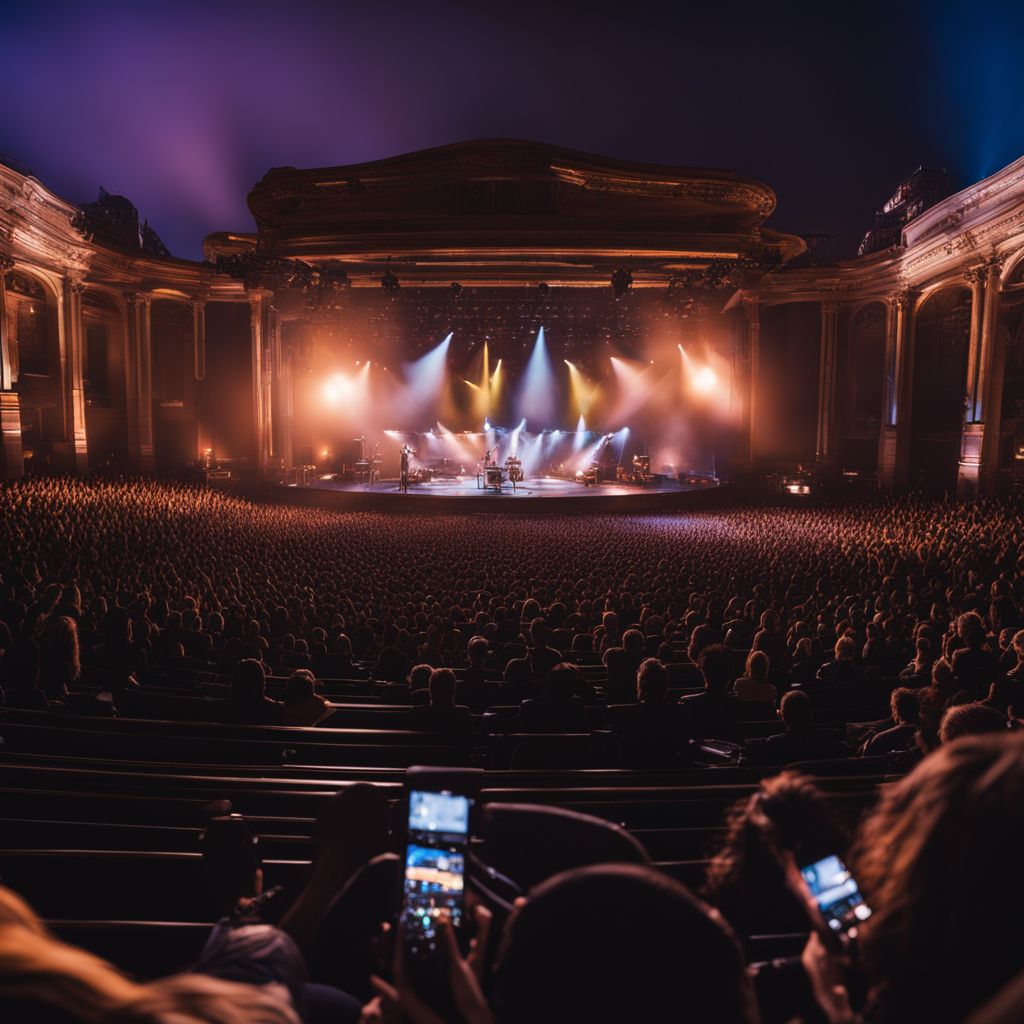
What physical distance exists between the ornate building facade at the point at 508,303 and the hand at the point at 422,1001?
2022cm

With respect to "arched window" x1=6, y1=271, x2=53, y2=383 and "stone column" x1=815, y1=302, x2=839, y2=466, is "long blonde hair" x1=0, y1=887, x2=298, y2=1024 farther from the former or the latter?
"stone column" x1=815, y1=302, x2=839, y2=466

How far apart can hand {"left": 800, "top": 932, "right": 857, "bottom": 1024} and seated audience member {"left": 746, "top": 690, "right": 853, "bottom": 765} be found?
8.64 feet

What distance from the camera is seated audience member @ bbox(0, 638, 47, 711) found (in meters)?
5.00

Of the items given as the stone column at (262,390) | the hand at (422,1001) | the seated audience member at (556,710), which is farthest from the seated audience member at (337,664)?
the stone column at (262,390)

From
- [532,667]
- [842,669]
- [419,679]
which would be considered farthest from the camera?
[842,669]

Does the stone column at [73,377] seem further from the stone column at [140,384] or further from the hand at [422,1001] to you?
the hand at [422,1001]

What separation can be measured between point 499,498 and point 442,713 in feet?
63.0

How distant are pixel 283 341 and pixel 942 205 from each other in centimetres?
2530

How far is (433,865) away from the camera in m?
1.68

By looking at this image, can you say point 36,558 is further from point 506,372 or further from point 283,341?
point 506,372

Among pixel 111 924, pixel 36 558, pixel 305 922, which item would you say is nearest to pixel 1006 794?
pixel 305 922

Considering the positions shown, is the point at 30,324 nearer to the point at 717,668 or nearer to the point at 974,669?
the point at 717,668

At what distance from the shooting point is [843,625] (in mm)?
7270

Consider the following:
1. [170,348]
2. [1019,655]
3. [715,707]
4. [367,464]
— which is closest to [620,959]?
[715,707]
